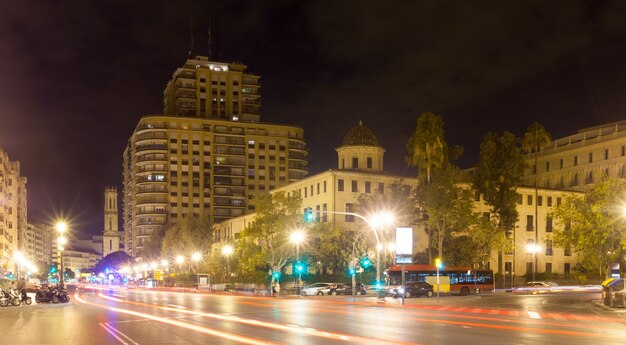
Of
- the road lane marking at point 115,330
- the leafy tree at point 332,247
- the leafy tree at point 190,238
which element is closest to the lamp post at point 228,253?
the leafy tree at point 332,247

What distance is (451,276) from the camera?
7025cm

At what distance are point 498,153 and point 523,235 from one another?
2493 centimetres

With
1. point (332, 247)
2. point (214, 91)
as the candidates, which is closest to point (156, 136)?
point (214, 91)

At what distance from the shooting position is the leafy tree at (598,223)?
52.4 meters

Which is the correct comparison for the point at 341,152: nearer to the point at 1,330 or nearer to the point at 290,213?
the point at 290,213

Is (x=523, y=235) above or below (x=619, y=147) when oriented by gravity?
below

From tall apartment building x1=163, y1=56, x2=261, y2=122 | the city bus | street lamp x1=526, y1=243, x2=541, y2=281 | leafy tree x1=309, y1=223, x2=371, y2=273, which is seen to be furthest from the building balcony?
the city bus

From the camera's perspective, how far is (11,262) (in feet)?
441

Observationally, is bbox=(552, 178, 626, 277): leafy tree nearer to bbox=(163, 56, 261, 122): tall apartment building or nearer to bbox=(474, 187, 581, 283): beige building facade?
bbox=(474, 187, 581, 283): beige building facade

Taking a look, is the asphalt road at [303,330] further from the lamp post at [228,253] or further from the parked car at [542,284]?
the lamp post at [228,253]

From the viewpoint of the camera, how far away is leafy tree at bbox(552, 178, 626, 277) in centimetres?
5238

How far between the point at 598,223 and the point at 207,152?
12471 centimetres

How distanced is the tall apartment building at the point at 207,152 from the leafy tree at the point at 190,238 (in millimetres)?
37017

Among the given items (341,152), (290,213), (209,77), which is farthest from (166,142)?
(290,213)
